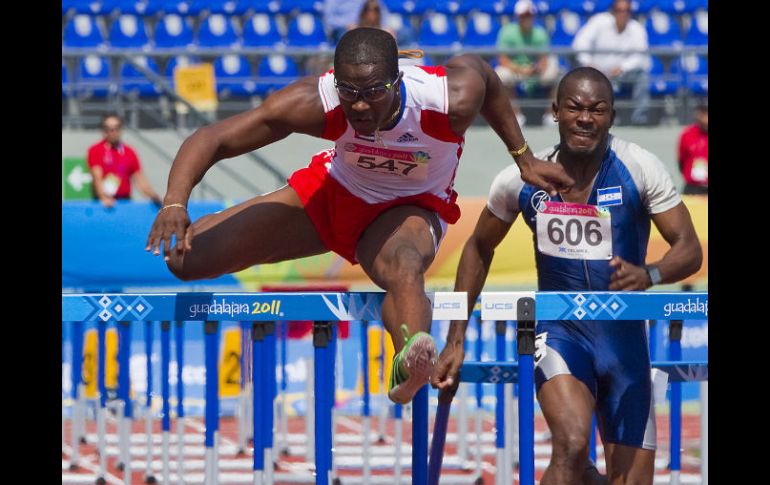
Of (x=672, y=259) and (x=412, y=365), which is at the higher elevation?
(x=672, y=259)

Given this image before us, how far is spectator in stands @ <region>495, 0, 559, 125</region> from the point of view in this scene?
44.2ft

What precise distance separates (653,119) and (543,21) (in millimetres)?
2341

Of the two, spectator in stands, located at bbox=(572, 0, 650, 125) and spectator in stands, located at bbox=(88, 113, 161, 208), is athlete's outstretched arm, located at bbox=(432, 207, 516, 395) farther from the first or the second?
spectator in stands, located at bbox=(572, 0, 650, 125)

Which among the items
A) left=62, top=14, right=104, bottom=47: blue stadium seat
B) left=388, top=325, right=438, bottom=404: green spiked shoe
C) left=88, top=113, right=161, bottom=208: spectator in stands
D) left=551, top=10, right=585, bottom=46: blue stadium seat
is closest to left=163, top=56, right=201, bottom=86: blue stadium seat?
left=62, top=14, right=104, bottom=47: blue stadium seat

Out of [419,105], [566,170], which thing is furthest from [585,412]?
[419,105]

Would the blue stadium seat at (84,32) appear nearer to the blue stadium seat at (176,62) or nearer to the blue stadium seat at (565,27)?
the blue stadium seat at (176,62)

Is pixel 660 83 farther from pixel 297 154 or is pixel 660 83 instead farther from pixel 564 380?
pixel 564 380

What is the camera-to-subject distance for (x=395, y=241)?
4.88 m

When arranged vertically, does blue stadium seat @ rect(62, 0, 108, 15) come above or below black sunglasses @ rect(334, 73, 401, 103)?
above

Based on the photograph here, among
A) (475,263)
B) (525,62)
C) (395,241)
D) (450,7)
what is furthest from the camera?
(450,7)

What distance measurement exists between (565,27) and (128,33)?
5515 millimetres

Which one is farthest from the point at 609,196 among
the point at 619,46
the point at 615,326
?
the point at 619,46

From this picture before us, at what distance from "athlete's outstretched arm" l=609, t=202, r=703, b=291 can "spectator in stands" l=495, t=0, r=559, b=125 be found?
7.87 metres

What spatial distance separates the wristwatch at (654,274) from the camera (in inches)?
191
